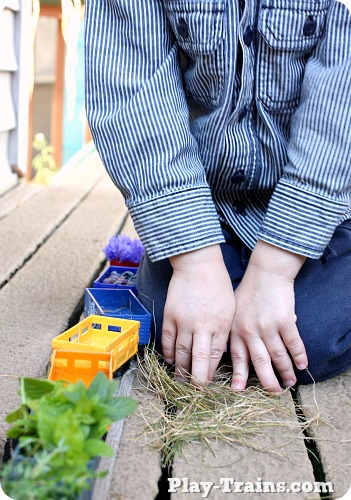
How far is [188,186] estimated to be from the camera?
1.30m

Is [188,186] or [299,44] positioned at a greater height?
[299,44]

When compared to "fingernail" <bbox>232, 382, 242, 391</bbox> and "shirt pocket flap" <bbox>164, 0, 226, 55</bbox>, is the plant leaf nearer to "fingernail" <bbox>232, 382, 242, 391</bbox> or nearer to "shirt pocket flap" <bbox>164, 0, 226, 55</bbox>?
"fingernail" <bbox>232, 382, 242, 391</bbox>

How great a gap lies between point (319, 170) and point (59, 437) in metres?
0.69

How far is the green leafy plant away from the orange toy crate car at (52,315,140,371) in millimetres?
249

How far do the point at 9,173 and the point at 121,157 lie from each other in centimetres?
182

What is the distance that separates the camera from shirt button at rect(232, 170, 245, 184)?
4.73ft

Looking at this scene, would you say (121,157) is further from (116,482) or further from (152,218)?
(116,482)

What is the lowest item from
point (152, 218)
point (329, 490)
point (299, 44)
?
point (329, 490)

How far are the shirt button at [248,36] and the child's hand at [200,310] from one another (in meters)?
0.39

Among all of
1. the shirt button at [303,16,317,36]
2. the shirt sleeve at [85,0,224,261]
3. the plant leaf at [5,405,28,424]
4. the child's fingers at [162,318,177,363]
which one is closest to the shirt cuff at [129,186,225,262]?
the shirt sleeve at [85,0,224,261]

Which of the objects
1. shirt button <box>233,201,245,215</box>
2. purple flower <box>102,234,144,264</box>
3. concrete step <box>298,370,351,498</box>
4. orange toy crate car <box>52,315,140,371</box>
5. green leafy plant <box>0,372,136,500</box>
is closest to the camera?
green leafy plant <box>0,372,136,500</box>

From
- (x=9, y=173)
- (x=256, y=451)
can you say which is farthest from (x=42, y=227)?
(x=256, y=451)

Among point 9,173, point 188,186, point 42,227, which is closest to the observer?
point 188,186

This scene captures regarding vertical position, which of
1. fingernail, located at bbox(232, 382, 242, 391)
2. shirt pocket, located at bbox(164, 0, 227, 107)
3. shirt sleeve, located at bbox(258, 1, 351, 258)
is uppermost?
shirt pocket, located at bbox(164, 0, 227, 107)
